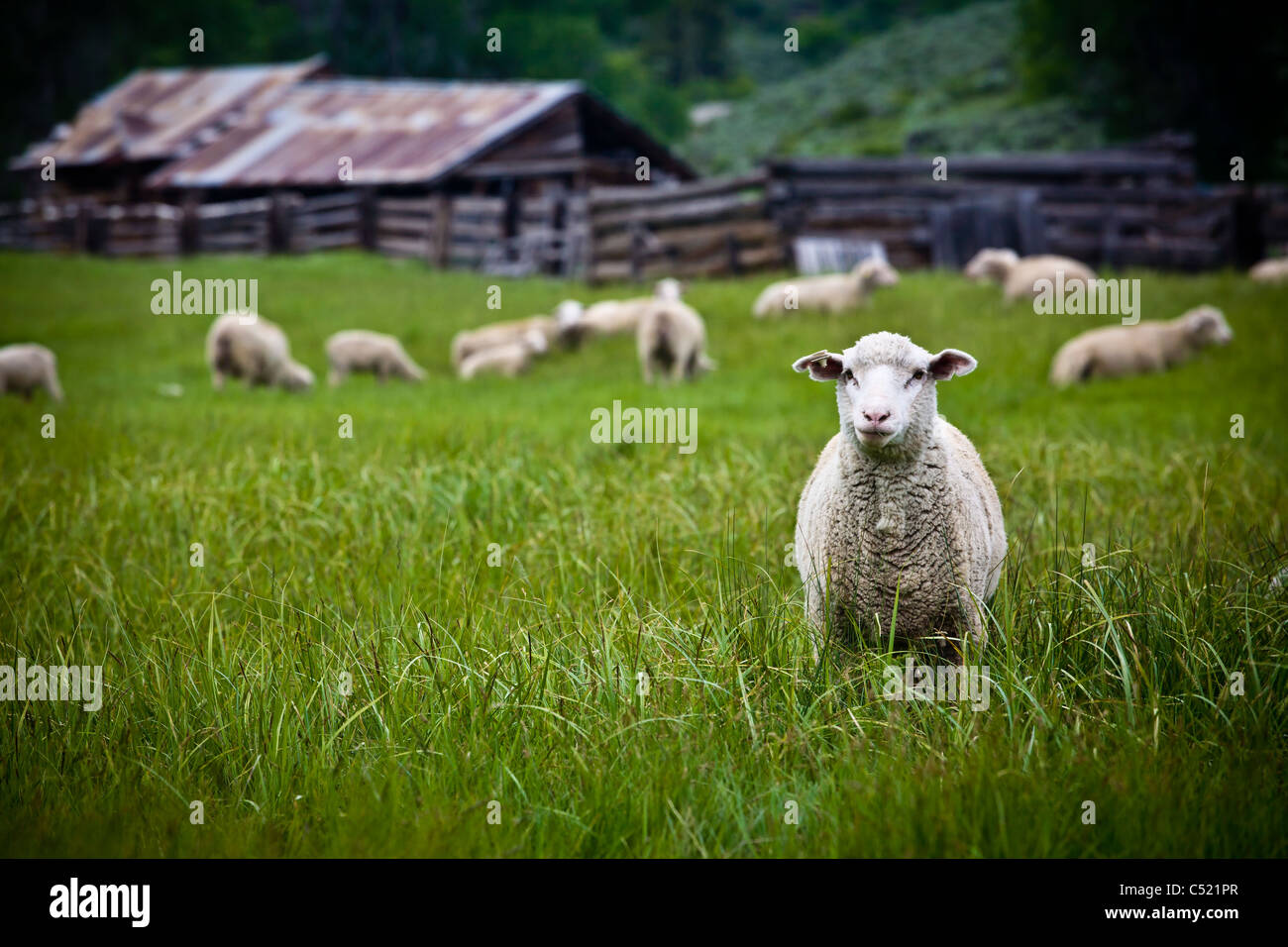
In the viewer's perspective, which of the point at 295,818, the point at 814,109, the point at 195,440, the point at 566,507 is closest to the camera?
the point at 295,818

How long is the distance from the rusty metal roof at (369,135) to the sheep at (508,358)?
14.1 m

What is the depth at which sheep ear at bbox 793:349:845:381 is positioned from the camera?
12.3ft

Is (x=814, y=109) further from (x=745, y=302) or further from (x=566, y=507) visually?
(x=566, y=507)

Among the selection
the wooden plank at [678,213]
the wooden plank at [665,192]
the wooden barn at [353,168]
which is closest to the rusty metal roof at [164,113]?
the wooden barn at [353,168]

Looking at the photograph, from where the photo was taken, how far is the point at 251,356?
1297cm

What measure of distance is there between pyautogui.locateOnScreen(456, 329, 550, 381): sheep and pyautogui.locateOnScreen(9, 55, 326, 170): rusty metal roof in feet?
75.2

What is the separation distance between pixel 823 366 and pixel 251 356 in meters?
10.5

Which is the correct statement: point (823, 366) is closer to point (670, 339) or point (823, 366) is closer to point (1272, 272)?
point (670, 339)

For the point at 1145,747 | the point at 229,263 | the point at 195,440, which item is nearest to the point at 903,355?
the point at 1145,747

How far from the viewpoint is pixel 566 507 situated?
668cm

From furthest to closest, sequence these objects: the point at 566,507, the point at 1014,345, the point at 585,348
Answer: the point at 585,348
the point at 1014,345
the point at 566,507

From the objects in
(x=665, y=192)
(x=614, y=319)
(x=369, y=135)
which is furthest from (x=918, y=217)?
(x=369, y=135)

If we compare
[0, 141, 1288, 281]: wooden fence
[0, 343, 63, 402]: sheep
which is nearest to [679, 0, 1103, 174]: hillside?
[0, 141, 1288, 281]: wooden fence
